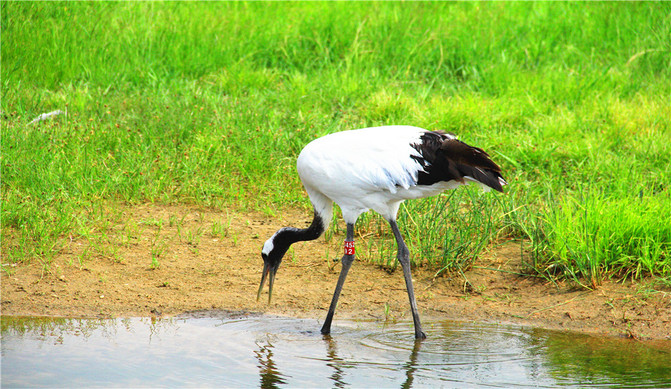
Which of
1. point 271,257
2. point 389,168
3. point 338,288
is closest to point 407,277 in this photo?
point 338,288

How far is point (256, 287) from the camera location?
Answer: 17.0 feet

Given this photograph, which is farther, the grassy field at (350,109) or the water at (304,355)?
the grassy field at (350,109)

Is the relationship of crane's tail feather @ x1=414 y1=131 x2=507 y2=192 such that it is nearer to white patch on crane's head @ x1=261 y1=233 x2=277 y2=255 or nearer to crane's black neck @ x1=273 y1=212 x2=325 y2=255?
crane's black neck @ x1=273 y1=212 x2=325 y2=255

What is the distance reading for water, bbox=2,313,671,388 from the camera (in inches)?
151

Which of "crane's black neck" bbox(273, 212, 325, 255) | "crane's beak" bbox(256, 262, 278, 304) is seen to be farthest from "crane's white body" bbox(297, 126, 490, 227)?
"crane's beak" bbox(256, 262, 278, 304)

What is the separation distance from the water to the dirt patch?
0.18 meters

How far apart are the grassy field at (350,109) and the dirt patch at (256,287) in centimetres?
16

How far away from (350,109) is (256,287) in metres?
2.71

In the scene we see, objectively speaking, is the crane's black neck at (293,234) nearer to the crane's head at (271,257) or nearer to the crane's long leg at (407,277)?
the crane's head at (271,257)

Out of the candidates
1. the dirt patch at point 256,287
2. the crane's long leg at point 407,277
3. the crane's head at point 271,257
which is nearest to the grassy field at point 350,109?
the dirt patch at point 256,287

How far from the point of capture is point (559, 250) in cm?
502

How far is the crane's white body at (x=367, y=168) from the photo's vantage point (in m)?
4.53

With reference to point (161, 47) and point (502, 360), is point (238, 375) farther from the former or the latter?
point (161, 47)

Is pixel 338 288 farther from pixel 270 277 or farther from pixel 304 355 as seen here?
pixel 304 355
